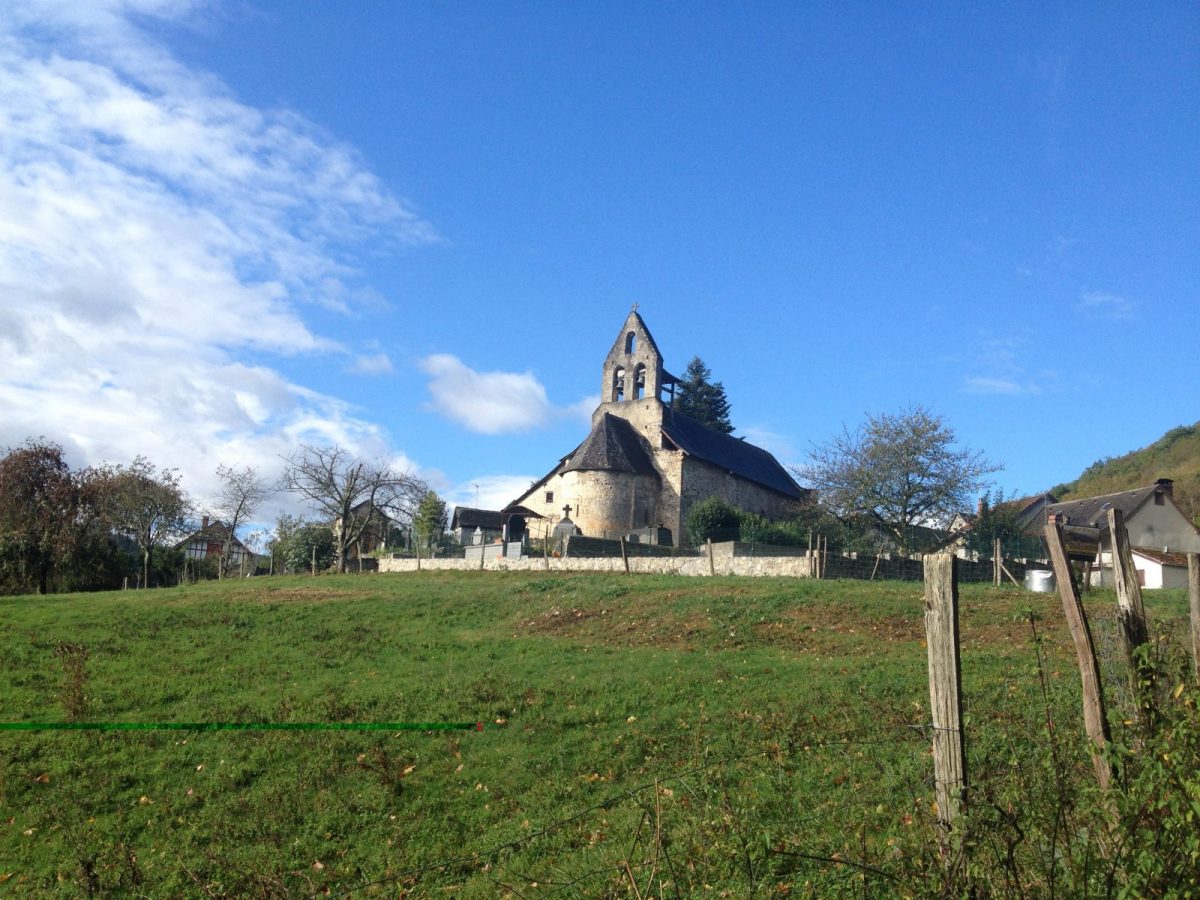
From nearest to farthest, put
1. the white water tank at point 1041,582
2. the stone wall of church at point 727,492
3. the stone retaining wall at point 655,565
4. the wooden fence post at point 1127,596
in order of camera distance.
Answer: the wooden fence post at point 1127,596
the white water tank at point 1041,582
the stone retaining wall at point 655,565
the stone wall of church at point 727,492

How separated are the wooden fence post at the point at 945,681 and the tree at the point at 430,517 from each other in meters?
47.9

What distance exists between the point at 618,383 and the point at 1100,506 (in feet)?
92.2

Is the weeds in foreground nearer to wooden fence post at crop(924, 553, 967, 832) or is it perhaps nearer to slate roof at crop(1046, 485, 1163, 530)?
→ wooden fence post at crop(924, 553, 967, 832)

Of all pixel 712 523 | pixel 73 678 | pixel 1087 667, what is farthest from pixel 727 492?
pixel 1087 667

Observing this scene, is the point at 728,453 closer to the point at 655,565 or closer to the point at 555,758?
the point at 655,565

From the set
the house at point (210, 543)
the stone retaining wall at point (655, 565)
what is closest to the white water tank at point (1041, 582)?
the stone retaining wall at point (655, 565)

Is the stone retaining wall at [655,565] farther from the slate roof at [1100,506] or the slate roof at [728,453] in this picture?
the slate roof at [1100,506]

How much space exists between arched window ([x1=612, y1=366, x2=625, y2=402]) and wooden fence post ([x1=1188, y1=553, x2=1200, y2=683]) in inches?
2073

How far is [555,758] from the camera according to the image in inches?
417

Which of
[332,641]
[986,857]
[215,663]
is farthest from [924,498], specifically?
[986,857]

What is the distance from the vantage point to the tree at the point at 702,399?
254ft

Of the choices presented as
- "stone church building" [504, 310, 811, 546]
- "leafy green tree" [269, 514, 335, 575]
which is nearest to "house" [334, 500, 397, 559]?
"leafy green tree" [269, 514, 335, 575]

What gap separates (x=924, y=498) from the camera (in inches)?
1655

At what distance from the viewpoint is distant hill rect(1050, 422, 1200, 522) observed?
6159 centimetres
